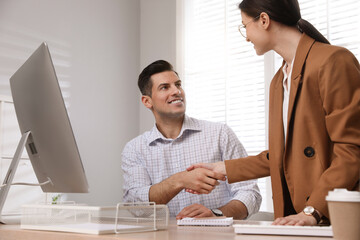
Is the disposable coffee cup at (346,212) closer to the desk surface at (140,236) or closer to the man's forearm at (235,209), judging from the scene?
the desk surface at (140,236)

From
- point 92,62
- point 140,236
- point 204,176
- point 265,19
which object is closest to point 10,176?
point 140,236

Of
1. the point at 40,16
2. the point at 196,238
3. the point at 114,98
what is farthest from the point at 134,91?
the point at 196,238

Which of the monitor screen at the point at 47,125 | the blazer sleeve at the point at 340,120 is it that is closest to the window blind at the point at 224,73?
the blazer sleeve at the point at 340,120

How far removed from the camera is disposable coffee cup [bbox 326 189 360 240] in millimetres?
817

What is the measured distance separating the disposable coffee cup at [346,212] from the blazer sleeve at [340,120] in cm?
46

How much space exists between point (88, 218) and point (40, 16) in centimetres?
283

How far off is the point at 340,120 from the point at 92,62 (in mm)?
2972

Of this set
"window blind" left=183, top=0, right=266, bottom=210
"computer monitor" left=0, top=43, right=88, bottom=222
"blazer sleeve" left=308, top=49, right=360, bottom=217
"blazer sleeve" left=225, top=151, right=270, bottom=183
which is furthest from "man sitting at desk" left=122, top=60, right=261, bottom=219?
"window blind" left=183, top=0, right=266, bottom=210

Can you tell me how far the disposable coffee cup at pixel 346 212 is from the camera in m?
0.82

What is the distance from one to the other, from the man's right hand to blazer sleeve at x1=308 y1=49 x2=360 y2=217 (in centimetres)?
55

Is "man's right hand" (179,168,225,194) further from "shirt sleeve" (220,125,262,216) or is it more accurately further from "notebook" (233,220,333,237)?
"notebook" (233,220,333,237)

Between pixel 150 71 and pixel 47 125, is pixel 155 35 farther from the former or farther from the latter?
pixel 47 125

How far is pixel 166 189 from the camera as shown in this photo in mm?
2205

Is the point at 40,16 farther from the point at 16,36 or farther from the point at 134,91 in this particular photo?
the point at 134,91
